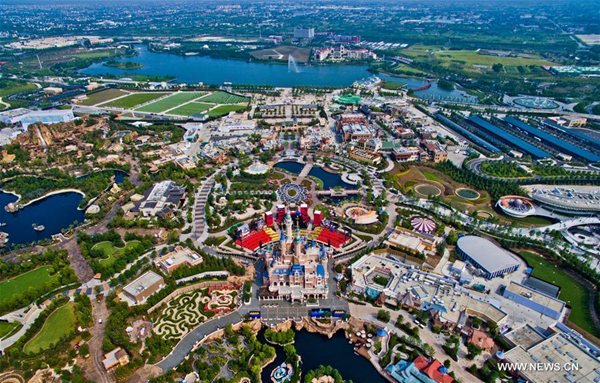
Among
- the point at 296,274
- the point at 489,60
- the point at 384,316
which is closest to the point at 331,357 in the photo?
the point at 384,316

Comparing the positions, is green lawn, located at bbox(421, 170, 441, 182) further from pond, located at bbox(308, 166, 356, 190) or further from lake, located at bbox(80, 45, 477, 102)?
lake, located at bbox(80, 45, 477, 102)

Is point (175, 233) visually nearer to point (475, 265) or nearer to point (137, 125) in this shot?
point (475, 265)

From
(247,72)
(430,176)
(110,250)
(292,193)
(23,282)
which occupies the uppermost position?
(247,72)

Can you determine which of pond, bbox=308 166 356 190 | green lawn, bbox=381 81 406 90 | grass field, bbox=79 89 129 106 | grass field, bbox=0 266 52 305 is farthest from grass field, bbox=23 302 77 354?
green lawn, bbox=381 81 406 90

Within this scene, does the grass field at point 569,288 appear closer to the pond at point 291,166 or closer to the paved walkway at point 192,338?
the paved walkway at point 192,338

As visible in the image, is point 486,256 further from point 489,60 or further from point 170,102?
point 489,60
